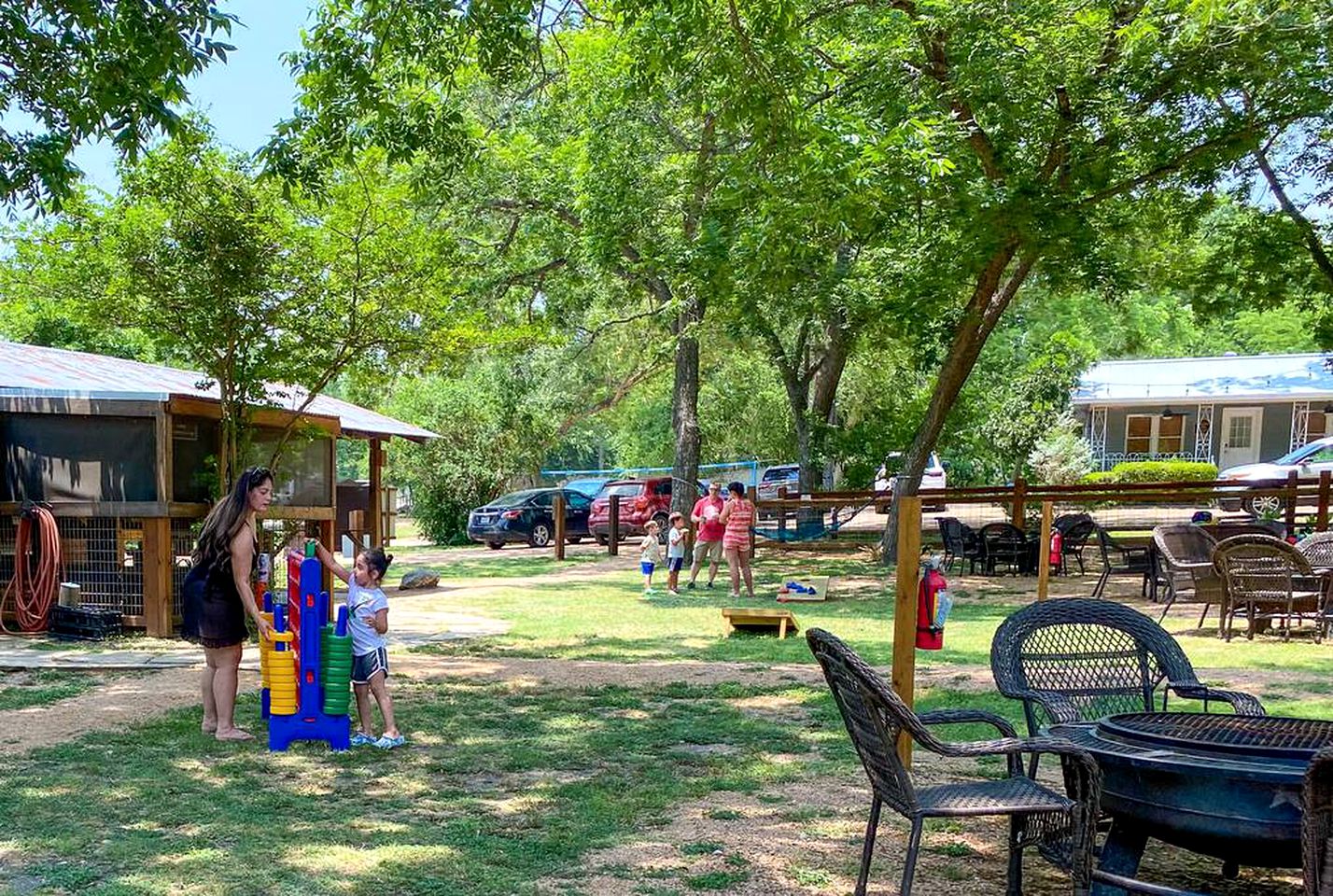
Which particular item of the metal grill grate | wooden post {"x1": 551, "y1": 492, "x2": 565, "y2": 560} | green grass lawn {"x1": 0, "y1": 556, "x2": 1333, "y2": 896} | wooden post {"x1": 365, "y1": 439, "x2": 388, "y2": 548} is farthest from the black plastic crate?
wooden post {"x1": 551, "y1": 492, "x2": 565, "y2": 560}

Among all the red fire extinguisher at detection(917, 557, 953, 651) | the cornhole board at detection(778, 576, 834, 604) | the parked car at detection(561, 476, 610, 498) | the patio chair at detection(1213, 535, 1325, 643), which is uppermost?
the parked car at detection(561, 476, 610, 498)

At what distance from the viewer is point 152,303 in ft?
35.0

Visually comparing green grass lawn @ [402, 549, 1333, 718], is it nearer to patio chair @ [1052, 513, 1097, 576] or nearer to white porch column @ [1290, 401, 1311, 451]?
patio chair @ [1052, 513, 1097, 576]

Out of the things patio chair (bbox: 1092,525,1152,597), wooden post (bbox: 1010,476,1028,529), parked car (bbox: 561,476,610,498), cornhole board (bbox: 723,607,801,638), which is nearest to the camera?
cornhole board (bbox: 723,607,801,638)

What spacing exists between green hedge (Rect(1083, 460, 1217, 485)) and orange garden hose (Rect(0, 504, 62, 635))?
24692mm

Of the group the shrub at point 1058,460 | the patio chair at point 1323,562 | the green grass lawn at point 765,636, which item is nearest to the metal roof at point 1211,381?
the shrub at point 1058,460

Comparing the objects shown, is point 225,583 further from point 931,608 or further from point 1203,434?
point 1203,434

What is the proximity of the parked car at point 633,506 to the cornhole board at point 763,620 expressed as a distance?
13.6m

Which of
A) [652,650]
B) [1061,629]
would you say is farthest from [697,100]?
[1061,629]

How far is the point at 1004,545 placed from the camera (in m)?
17.8

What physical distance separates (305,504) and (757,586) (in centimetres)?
644

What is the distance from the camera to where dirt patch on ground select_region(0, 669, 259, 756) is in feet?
22.4

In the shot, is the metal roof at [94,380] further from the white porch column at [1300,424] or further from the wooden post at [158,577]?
the white porch column at [1300,424]

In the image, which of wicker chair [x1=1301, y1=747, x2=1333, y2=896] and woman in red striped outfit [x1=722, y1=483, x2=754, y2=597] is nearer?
wicker chair [x1=1301, y1=747, x2=1333, y2=896]
